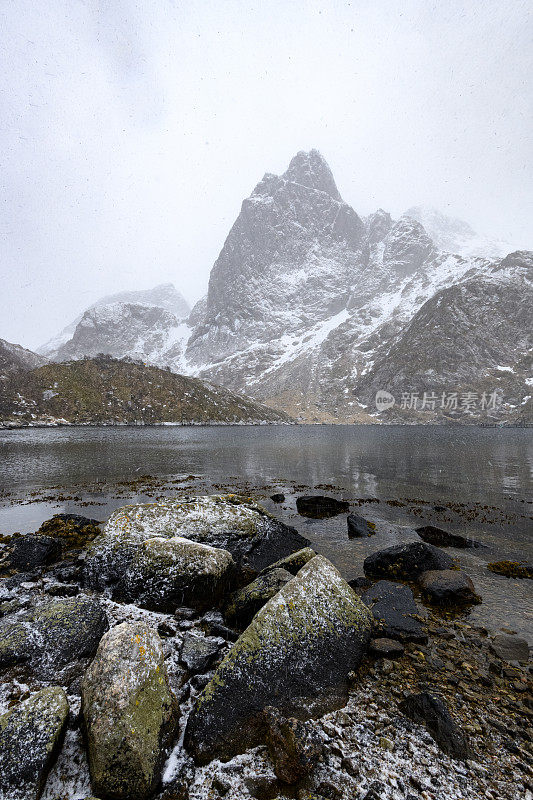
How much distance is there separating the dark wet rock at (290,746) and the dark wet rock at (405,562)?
8.31 m

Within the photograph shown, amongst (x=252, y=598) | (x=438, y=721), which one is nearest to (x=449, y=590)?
(x=438, y=721)

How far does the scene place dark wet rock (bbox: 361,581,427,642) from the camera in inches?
344

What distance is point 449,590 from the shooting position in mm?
11047

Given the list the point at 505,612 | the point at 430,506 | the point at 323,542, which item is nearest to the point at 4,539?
the point at 323,542

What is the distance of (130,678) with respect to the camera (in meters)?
A: 5.52

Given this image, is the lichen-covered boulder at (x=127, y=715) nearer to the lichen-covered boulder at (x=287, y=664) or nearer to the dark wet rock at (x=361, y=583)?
the lichen-covered boulder at (x=287, y=664)

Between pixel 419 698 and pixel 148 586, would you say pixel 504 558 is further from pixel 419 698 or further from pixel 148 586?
pixel 148 586

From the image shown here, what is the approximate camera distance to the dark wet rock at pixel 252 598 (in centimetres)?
909

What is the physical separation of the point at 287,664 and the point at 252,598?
251cm

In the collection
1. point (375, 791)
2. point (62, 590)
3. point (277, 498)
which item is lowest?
point (277, 498)

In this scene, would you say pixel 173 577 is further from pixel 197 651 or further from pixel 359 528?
pixel 359 528

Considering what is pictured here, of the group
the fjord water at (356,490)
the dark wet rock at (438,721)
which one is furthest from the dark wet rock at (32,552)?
the dark wet rock at (438,721)

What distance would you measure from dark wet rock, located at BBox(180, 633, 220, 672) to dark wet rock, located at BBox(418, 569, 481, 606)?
24.9 feet

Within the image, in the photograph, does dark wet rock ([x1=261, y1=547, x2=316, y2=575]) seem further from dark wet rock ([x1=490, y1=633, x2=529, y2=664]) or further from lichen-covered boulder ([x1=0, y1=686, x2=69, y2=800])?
lichen-covered boulder ([x1=0, y1=686, x2=69, y2=800])
